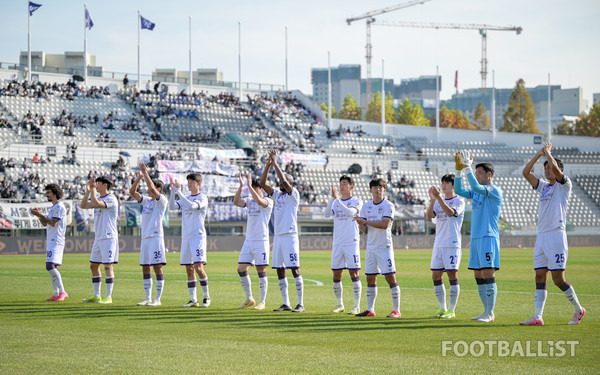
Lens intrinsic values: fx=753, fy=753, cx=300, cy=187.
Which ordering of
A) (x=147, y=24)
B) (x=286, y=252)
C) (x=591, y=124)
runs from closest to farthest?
(x=286, y=252) → (x=147, y=24) → (x=591, y=124)

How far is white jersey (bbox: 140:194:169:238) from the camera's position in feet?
53.2

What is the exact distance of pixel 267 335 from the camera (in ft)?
37.3

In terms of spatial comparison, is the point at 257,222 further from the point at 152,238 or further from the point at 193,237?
the point at 152,238

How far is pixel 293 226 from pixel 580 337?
6340 millimetres

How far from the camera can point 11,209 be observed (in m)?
41.4

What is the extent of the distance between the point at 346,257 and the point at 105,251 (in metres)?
5.42

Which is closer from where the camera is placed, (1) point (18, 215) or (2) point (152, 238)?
(2) point (152, 238)

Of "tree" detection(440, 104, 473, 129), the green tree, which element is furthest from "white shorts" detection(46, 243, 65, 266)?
"tree" detection(440, 104, 473, 129)

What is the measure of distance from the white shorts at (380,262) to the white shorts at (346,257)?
16.4 inches

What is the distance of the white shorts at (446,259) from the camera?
13742mm

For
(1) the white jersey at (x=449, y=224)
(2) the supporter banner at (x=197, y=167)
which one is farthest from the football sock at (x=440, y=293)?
(2) the supporter banner at (x=197, y=167)

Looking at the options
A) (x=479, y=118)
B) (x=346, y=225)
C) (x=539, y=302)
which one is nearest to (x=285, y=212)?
(x=346, y=225)

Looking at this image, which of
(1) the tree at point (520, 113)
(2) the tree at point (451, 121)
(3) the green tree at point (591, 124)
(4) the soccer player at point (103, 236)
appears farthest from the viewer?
(2) the tree at point (451, 121)

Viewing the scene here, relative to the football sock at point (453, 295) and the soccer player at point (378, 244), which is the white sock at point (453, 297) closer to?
the football sock at point (453, 295)
